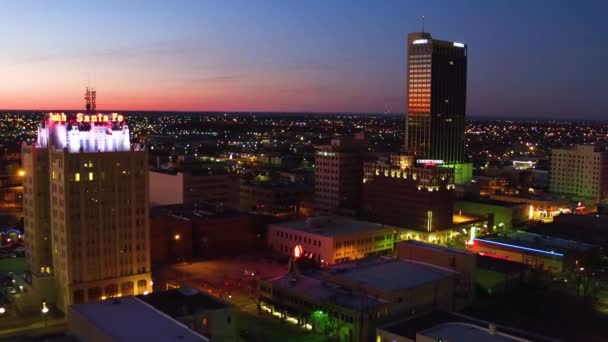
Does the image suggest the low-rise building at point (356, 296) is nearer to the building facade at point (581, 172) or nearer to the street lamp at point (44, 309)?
the street lamp at point (44, 309)

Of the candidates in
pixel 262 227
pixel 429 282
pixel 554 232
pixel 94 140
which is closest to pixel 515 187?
pixel 554 232

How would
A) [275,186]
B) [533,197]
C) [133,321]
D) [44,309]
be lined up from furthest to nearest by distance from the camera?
[533,197], [275,186], [44,309], [133,321]

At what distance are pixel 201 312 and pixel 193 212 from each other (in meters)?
46.1

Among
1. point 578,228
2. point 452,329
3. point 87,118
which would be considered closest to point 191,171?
point 87,118

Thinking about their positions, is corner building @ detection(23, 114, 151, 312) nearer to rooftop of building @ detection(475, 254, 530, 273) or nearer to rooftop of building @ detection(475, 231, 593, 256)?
rooftop of building @ detection(475, 254, 530, 273)

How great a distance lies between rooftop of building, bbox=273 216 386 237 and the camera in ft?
314

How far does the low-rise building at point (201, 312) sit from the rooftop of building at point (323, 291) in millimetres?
11740

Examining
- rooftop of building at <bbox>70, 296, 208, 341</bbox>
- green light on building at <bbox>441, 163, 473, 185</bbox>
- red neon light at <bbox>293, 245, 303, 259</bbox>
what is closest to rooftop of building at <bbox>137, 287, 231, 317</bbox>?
rooftop of building at <bbox>70, 296, 208, 341</bbox>

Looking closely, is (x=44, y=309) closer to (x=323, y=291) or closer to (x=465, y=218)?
(x=323, y=291)

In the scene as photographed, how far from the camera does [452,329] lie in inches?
2092

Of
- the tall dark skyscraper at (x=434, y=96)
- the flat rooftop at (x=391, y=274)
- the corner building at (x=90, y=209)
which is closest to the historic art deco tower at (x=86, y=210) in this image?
the corner building at (x=90, y=209)

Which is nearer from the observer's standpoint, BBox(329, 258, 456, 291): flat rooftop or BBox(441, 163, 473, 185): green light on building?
BBox(329, 258, 456, 291): flat rooftop

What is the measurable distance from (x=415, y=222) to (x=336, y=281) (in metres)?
41.0

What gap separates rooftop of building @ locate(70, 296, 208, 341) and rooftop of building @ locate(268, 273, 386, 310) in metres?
18.3
